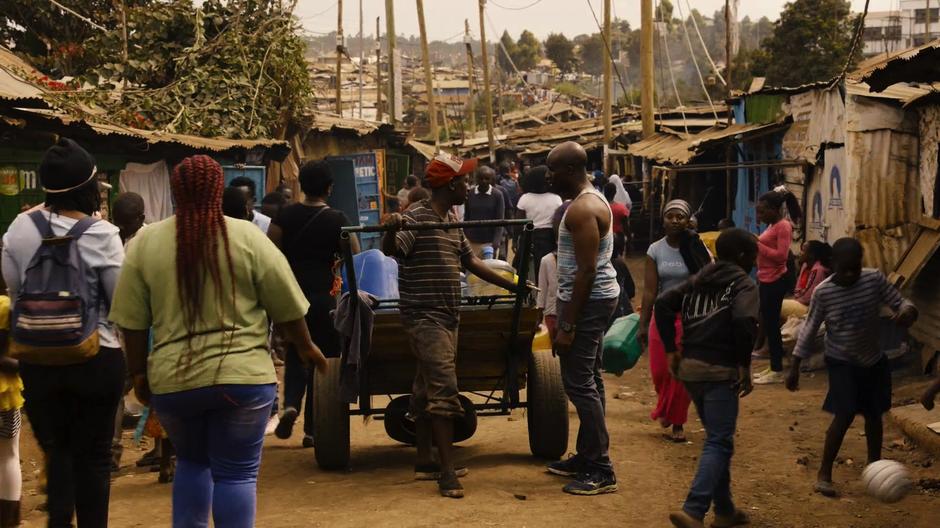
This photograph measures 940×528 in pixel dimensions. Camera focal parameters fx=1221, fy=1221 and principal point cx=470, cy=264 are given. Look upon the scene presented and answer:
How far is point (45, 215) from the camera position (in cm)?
505

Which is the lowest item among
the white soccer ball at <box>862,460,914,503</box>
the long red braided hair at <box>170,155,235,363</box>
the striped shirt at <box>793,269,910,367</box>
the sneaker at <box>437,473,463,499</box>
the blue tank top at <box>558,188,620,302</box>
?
the sneaker at <box>437,473,463,499</box>

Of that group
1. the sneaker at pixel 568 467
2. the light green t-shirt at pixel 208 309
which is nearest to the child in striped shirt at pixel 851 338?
the sneaker at pixel 568 467

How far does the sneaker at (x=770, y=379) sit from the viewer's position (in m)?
11.5

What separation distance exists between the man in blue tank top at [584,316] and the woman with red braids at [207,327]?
7.88ft

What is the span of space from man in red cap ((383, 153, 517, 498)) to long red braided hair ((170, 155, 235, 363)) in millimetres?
2124

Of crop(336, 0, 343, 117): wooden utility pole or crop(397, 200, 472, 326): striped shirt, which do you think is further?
crop(336, 0, 343, 117): wooden utility pole

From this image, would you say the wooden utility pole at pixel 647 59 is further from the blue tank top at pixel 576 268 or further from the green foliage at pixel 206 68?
the blue tank top at pixel 576 268

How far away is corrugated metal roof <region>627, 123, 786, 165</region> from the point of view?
60.0 ft

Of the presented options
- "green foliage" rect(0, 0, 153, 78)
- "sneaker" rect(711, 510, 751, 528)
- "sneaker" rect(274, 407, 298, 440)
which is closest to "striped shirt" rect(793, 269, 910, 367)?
"sneaker" rect(711, 510, 751, 528)

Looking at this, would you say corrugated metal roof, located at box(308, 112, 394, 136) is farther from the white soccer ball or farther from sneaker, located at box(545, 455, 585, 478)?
the white soccer ball

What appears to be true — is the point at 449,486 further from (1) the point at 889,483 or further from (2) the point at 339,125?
(2) the point at 339,125

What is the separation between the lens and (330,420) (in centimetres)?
728

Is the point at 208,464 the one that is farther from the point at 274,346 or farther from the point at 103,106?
the point at 103,106

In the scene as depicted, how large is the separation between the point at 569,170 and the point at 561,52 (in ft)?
301
